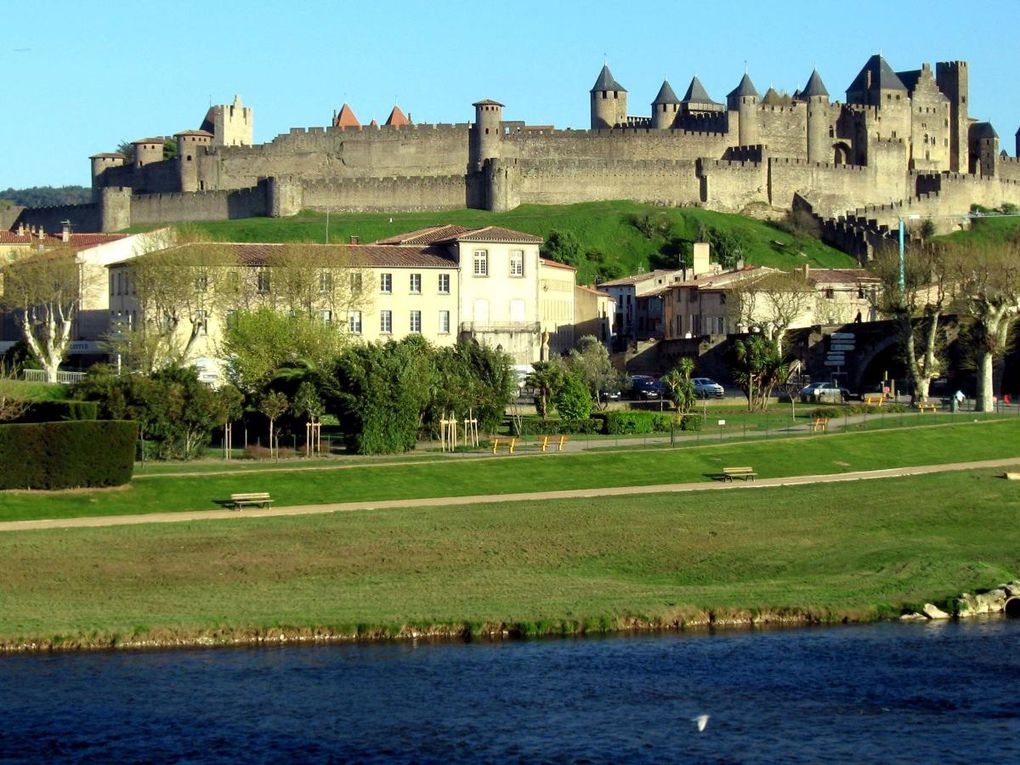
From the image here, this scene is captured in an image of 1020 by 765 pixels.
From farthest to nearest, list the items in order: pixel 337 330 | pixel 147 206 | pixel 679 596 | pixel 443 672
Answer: pixel 147 206 < pixel 337 330 < pixel 679 596 < pixel 443 672

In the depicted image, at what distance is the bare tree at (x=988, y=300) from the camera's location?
5969 cm

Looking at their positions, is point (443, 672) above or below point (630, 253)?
below

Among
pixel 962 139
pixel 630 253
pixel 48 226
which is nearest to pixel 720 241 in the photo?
pixel 630 253

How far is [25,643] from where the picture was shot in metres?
28.3

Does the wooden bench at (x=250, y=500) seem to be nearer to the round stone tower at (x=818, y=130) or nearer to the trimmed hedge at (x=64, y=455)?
the trimmed hedge at (x=64, y=455)

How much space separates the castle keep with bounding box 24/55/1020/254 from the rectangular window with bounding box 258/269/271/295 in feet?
176

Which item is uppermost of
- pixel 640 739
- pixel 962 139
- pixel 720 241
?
pixel 962 139

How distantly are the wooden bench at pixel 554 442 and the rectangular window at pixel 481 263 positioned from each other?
2297 centimetres

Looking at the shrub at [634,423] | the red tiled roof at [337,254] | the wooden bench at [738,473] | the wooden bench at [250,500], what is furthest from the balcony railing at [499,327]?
the wooden bench at [250,500]

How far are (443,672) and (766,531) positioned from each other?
1212 cm

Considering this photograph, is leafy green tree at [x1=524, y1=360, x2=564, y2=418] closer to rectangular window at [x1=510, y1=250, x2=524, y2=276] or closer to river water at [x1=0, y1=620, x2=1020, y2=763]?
rectangular window at [x1=510, y1=250, x2=524, y2=276]

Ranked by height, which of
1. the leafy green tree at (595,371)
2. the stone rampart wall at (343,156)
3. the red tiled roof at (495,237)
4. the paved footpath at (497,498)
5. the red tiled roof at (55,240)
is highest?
the stone rampart wall at (343,156)

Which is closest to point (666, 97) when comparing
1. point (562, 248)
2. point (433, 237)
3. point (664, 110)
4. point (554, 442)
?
point (664, 110)

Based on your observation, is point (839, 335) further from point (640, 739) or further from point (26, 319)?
point (640, 739)
